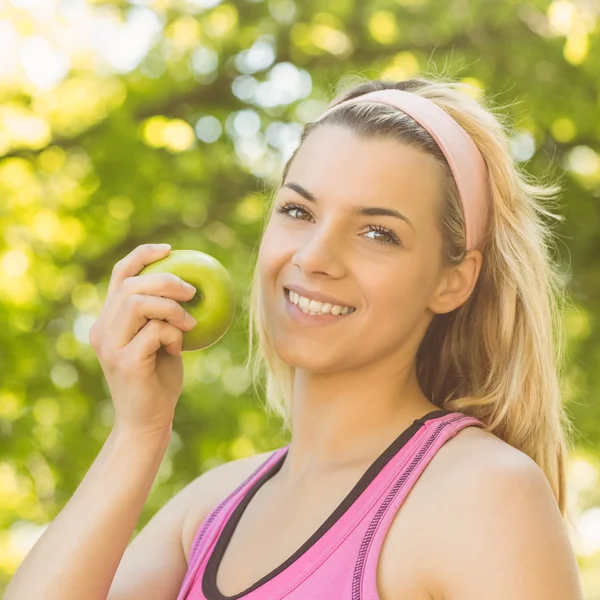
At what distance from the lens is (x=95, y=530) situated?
1.97 m

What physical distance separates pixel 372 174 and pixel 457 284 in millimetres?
347

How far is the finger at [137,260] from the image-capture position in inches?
81.8

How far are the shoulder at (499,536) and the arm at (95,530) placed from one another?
2.03 feet

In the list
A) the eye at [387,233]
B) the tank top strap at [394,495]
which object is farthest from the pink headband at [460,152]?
the tank top strap at [394,495]

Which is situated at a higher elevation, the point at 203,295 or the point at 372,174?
the point at 372,174

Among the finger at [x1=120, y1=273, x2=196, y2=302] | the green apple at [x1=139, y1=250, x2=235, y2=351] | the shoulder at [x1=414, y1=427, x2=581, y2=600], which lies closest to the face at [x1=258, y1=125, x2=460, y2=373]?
the green apple at [x1=139, y1=250, x2=235, y2=351]

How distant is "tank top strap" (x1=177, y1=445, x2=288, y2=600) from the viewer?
214 centimetres

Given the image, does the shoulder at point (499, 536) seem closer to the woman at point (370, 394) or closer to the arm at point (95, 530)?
the woman at point (370, 394)

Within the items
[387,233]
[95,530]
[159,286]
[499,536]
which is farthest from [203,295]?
[499,536]

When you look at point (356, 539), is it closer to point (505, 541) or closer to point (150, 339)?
point (505, 541)

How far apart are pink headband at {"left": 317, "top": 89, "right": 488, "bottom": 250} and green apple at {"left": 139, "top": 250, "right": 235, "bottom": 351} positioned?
0.53 m

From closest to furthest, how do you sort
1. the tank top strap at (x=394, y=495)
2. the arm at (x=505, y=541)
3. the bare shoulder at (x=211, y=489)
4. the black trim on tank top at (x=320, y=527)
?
1. the arm at (x=505, y=541)
2. the tank top strap at (x=394, y=495)
3. the black trim on tank top at (x=320, y=527)
4. the bare shoulder at (x=211, y=489)

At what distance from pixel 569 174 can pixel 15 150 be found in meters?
2.91

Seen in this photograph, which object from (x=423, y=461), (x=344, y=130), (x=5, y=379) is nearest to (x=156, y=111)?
(x=5, y=379)
